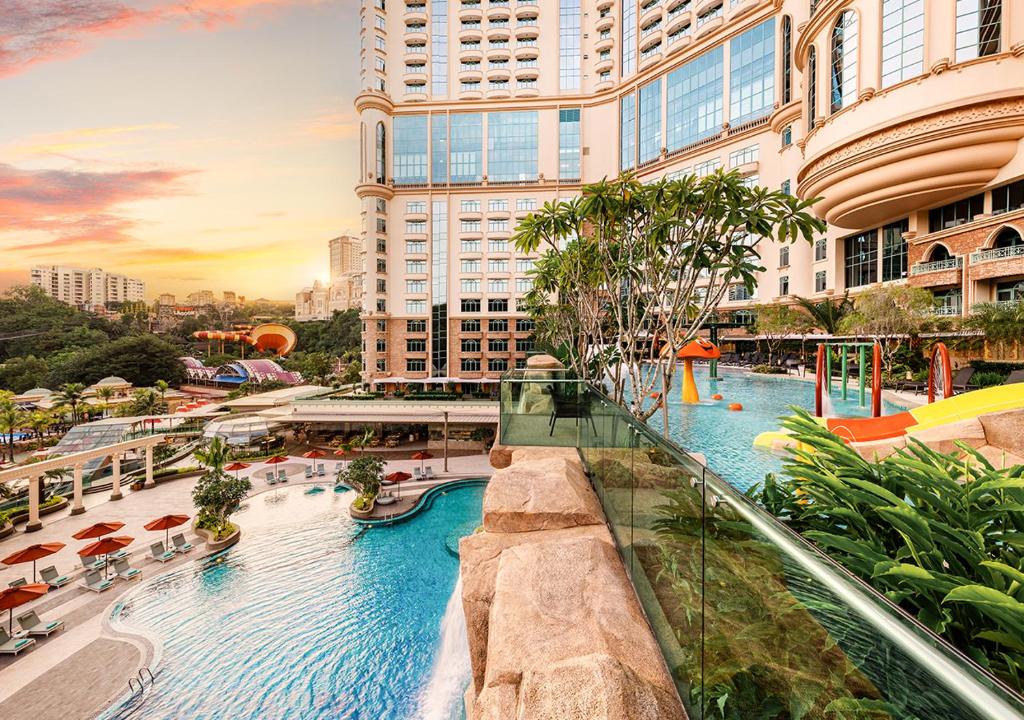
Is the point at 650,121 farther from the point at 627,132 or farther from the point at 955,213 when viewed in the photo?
the point at 955,213

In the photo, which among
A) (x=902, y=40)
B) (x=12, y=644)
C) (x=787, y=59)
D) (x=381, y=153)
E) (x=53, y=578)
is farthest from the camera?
(x=381, y=153)

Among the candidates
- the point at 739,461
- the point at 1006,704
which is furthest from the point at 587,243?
the point at 1006,704

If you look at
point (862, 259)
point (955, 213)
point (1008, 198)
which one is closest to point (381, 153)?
point (862, 259)

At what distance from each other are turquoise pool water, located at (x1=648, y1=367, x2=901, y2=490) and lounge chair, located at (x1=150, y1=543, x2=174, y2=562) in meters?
15.6

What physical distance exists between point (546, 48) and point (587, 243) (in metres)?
43.3

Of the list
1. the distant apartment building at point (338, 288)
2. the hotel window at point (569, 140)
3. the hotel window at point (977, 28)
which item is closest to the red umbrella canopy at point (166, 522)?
the hotel window at point (977, 28)

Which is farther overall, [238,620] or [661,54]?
[661,54]

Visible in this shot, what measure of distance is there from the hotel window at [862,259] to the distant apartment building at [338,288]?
9045 cm

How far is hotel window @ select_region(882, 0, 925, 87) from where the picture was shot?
1847cm

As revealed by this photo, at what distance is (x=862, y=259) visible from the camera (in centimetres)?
2730

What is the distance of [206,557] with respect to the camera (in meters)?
13.7

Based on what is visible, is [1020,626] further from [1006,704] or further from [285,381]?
[285,381]

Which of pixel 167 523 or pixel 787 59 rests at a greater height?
pixel 787 59

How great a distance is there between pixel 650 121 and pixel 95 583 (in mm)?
46672
